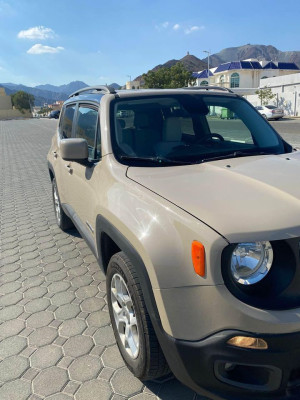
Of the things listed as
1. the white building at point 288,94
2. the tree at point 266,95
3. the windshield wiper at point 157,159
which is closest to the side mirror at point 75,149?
the windshield wiper at point 157,159

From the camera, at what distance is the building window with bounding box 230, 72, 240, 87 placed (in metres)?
69.3

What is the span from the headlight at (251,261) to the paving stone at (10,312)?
228cm

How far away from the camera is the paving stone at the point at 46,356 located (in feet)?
8.15

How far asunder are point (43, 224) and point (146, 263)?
4.08 meters

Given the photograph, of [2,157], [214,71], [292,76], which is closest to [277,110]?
[292,76]

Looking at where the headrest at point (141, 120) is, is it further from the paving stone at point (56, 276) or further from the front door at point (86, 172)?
the paving stone at point (56, 276)

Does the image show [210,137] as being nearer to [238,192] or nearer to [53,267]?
[238,192]

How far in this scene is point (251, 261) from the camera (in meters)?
1.63

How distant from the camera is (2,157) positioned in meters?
14.7

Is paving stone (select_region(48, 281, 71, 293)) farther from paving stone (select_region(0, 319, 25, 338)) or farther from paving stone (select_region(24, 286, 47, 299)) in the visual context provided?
paving stone (select_region(0, 319, 25, 338))

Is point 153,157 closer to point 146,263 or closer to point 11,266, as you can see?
point 146,263

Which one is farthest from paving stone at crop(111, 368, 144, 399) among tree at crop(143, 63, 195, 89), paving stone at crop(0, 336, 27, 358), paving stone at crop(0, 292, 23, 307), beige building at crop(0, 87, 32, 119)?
beige building at crop(0, 87, 32, 119)

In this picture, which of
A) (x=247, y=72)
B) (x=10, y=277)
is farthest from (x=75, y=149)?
(x=247, y=72)

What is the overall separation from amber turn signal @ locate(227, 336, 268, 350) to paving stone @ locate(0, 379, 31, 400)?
147 cm
